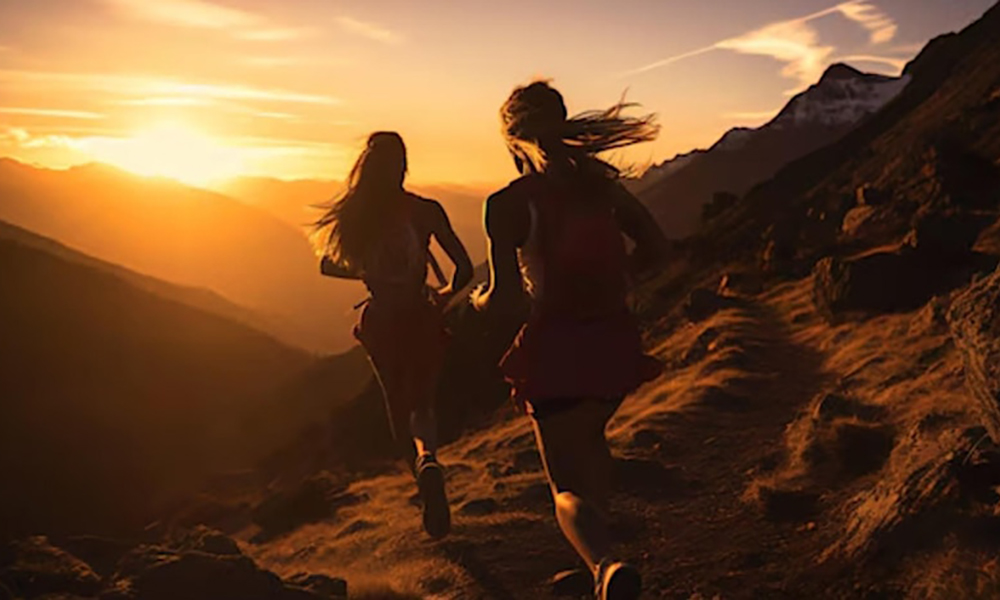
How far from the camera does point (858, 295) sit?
1202 cm

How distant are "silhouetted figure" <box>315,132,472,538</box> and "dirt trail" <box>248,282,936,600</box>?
879 mm

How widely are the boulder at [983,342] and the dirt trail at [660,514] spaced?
1223mm

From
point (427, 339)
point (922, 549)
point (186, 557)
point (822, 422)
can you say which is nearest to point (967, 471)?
point (922, 549)

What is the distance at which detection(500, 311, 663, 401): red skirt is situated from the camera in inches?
135

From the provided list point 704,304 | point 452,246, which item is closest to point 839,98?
point 704,304

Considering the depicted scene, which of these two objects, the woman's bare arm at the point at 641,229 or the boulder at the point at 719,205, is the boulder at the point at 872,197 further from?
the boulder at the point at 719,205

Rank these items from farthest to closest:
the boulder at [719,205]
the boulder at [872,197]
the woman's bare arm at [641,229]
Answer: the boulder at [719,205]
the boulder at [872,197]
the woman's bare arm at [641,229]

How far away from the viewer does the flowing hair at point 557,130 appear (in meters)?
3.55

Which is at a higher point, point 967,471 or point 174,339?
point 174,339

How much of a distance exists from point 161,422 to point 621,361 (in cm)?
8278

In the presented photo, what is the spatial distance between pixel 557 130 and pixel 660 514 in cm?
373

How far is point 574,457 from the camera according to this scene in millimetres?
3531

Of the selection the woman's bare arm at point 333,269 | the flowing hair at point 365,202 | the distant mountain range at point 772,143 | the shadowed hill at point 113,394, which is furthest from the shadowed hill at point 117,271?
the flowing hair at point 365,202

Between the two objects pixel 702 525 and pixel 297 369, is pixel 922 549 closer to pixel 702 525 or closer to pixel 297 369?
pixel 702 525
